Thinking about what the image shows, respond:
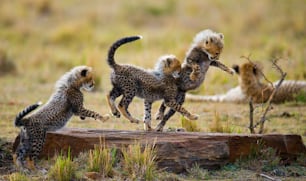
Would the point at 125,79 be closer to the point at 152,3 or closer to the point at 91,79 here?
the point at 91,79

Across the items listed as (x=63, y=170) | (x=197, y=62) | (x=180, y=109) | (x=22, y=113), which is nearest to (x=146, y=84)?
(x=180, y=109)

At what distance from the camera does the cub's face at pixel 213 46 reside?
10.7 m

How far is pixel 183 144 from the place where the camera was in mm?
9555

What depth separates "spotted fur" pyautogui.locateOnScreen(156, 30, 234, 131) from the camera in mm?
10664

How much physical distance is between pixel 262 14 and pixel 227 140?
16211 mm

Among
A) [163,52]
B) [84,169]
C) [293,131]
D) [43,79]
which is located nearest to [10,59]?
[43,79]

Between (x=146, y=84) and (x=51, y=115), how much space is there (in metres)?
1.28

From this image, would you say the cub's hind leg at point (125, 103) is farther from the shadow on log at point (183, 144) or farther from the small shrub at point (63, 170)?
the small shrub at point (63, 170)

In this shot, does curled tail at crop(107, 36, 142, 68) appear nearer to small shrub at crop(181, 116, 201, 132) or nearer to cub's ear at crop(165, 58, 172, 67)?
cub's ear at crop(165, 58, 172, 67)

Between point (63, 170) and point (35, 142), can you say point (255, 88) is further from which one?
point (63, 170)

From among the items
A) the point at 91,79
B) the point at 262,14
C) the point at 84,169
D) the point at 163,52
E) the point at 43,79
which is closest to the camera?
the point at 84,169

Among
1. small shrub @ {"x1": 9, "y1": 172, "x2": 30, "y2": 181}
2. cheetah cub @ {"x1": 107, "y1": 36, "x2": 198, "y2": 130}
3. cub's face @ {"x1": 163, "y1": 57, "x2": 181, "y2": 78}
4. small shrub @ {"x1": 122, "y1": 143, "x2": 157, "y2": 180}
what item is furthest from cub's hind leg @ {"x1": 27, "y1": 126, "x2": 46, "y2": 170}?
cub's face @ {"x1": 163, "y1": 57, "x2": 181, "y2": 78}

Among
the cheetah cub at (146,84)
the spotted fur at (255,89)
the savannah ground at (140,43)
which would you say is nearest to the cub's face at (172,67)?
the cheetah cub at (146,84)

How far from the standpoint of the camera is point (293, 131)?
39.8 feet
